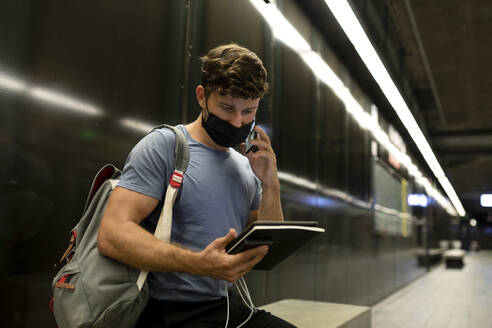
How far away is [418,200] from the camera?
39.6ft

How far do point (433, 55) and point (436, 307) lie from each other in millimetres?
4501

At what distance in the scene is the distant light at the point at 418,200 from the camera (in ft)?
35.6

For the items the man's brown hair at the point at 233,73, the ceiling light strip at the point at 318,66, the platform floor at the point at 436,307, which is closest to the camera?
the man's brown hair at the point at 233,73

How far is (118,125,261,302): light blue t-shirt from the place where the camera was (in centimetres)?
124

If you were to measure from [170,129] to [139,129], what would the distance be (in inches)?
31.6

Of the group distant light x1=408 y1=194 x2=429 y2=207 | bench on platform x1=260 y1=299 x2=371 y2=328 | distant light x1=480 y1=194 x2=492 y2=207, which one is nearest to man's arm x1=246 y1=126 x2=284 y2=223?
bench on platform x1=260 y1=299 x2=371 y2=328

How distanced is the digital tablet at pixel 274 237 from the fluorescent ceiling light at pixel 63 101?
973 millimetres

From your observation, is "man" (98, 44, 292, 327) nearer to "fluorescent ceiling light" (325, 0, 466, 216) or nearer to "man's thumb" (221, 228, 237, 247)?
"man's thumb" (221, 228, 237, 247)

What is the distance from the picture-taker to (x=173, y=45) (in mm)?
2432

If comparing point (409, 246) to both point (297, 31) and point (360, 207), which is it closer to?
point (360, 207)

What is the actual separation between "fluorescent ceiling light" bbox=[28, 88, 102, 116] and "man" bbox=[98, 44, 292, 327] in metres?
0.56

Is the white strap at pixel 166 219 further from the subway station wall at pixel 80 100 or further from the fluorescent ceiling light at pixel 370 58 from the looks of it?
the fluorescent ceiling light at pixel 370 58

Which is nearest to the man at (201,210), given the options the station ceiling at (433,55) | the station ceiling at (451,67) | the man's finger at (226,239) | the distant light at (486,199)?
the man's finger at (226,239)

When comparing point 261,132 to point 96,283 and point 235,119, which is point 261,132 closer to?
point 235,119
